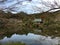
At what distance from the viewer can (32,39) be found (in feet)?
11.9

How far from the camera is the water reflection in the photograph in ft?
11.7

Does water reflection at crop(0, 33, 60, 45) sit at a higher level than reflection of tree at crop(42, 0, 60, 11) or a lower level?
lower

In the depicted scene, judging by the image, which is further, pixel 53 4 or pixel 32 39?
pixel 53 4

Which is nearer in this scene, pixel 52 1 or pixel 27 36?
pixel 27 36

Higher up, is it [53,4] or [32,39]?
[53,4]

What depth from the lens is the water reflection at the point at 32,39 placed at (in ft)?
11.7

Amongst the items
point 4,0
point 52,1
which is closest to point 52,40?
point 52,1

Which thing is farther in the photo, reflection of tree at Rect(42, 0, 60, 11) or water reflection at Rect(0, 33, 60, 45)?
reflection of tree at Rect(42, 0, 60, 11)

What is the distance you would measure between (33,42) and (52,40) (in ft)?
1.09

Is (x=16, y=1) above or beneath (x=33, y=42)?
above

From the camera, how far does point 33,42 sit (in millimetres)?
3578

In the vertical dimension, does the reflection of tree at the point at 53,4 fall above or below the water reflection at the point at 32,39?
above

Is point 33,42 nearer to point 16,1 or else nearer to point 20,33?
point 20,33

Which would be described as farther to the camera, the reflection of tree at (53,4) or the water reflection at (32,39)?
the reflection of tree at (53,4)
